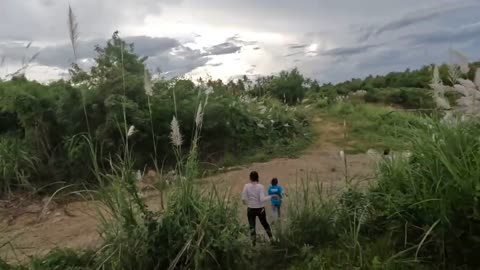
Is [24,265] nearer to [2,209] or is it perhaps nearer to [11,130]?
[2,209]

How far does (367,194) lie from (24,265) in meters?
3.63

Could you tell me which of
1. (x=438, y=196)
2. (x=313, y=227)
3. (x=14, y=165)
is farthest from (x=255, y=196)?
(x=14, y=165)

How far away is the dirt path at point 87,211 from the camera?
6461 millimetres

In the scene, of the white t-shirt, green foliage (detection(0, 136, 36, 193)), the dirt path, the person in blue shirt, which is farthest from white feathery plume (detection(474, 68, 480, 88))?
green foliage (detection(0, 136, 36, 193))

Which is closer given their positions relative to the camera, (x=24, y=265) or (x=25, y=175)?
(x=24, y=265)

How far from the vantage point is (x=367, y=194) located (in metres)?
4.93

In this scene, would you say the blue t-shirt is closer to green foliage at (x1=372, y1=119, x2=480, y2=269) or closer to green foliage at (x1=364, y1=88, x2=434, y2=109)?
green foliage at (x1=372, y1=119, x2=480, y2=269)

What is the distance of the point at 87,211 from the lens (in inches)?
305

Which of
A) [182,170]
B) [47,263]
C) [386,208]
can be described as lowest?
[47,263]

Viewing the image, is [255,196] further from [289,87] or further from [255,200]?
[289,87]

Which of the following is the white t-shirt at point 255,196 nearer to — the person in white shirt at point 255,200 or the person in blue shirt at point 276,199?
the person in white shirt at point 255,200

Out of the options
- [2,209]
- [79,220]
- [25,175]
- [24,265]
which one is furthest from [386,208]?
[25,175]

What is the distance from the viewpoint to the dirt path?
21.2ft

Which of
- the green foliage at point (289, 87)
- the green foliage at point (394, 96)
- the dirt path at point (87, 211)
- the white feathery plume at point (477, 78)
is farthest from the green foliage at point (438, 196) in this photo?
the green foliage at point (394, 96)
